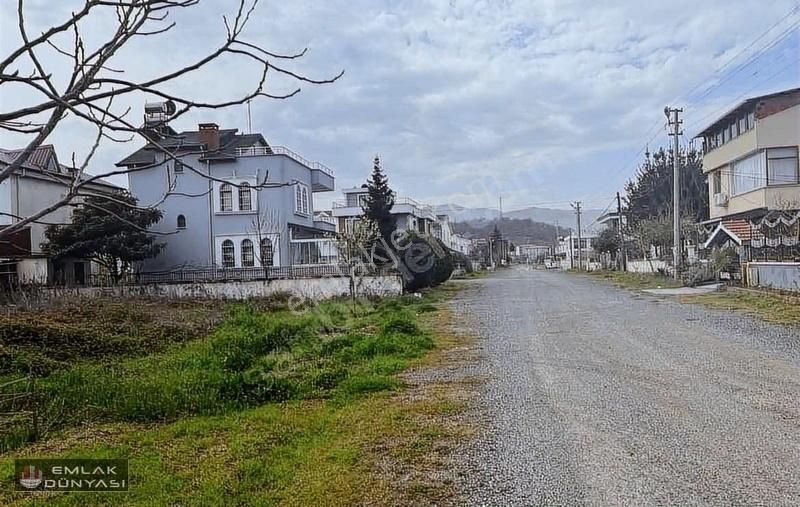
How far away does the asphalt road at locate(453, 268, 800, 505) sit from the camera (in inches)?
173

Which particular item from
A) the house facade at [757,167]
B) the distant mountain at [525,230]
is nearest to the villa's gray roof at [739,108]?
the house facade at [757,167]

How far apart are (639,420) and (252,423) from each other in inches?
147

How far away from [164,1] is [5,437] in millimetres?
5331

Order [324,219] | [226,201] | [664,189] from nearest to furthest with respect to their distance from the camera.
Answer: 1. [226,201]
2. [324,219]
3. [664,189]

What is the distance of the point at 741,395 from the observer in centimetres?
707

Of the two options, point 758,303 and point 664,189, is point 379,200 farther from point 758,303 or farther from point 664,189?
point 664,189

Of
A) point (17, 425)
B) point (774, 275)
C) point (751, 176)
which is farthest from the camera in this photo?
point (751, 176)

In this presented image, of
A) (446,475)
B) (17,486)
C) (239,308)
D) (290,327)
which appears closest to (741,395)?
(446,475)

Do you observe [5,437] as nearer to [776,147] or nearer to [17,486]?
[17,486]

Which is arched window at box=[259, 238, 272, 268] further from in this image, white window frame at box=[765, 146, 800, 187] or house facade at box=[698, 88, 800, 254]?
white window frame at box=[765, 146, 800, 187]

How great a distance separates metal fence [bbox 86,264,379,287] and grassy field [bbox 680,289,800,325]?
39.5 feet

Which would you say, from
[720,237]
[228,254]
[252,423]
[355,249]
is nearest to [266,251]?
[228,254]

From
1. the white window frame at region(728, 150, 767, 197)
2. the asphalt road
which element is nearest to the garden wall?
the asphalt road

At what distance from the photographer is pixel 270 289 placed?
25438mm
